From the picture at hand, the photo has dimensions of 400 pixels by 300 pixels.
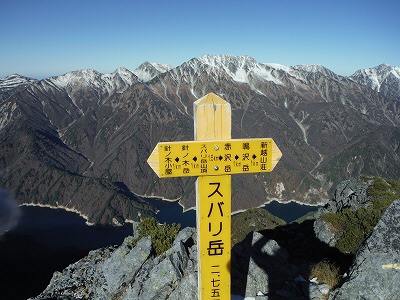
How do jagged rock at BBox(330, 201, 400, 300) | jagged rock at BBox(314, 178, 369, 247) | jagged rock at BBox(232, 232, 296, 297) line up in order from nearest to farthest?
jagged rock at BBox(330, 201, 400, 300), jagged rock at BBox(232, 232, 296, 297), jagged rock at BBox(314, 178, 369, 247)

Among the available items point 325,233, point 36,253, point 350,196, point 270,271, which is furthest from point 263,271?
point 36,253

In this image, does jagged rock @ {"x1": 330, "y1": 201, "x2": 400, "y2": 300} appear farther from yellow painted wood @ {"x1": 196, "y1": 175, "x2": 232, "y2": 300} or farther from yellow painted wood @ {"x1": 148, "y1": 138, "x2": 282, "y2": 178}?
yellow painted wood @ {"x1": 148, "y1": 138, "x2": 282, "y2": 178}

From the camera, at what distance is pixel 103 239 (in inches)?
7549

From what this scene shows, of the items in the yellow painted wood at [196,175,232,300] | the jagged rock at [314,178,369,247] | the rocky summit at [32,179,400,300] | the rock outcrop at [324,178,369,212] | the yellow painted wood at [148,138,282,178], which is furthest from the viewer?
the rock outcrop at [324,178,369,212]

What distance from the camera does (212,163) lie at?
7.64 m


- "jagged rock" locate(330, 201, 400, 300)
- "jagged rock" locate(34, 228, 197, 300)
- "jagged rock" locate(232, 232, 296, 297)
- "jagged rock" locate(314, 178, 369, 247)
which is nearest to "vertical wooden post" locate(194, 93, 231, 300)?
"jagged rock" locate(330, 201, 400, 300)

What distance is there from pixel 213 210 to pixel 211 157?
1216 mm

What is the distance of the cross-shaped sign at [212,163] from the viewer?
7539mm

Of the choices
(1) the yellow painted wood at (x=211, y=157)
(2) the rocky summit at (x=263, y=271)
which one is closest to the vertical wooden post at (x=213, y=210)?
(1) the yellow painted wood at (x=211, y=157)

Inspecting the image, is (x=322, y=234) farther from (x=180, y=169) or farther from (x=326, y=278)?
(x=180, y=169)

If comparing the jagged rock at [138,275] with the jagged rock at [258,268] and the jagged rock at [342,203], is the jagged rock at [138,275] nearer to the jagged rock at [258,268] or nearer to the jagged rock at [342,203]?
the jagged rock at [258,268]

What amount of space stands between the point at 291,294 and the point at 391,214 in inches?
195

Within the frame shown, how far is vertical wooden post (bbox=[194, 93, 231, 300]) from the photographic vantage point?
757cm

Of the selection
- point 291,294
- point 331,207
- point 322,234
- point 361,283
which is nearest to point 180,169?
point 361,283
